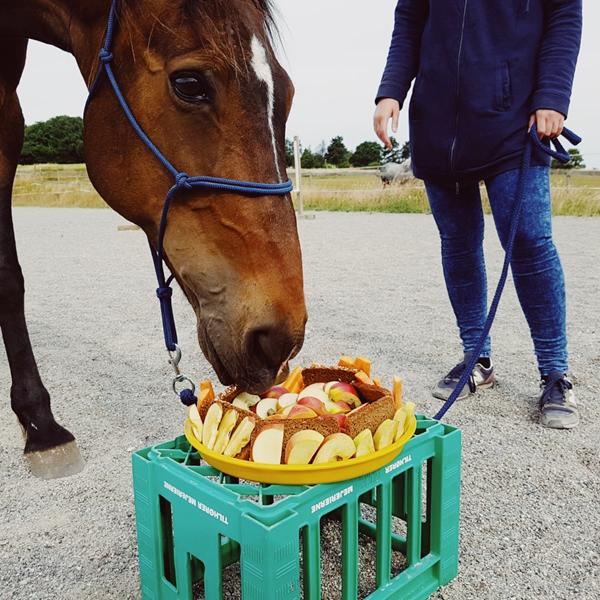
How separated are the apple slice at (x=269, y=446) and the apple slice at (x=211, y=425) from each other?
0.10 meters

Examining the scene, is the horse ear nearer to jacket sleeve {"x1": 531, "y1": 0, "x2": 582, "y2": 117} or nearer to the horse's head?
the horse's head

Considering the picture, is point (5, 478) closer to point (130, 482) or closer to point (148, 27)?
point (130, 482)

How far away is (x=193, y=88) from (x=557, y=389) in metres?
1.79

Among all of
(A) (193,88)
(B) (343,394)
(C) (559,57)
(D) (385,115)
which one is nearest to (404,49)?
(D) (385,115)

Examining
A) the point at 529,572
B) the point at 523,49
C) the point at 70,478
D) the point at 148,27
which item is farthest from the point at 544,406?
the point at 148,27

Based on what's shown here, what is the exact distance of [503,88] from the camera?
2.09 metres

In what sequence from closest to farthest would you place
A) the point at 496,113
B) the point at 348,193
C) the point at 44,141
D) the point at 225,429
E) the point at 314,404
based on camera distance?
the point at 225,429
the point at 314,404
the point at 496,113
the point at 348,193
the point at 44,141

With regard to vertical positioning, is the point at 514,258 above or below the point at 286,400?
above

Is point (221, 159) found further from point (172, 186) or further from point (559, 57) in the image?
point (559, 57)

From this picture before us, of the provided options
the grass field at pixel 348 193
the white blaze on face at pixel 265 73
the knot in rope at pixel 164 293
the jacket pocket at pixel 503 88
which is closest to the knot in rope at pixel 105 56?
the white blaze on face at pixel 265 73

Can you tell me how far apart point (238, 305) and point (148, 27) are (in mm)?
685

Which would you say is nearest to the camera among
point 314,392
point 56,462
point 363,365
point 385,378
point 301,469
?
point 301,469

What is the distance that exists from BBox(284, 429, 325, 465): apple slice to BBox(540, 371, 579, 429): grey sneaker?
1.41 meters

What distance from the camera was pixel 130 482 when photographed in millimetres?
1849
